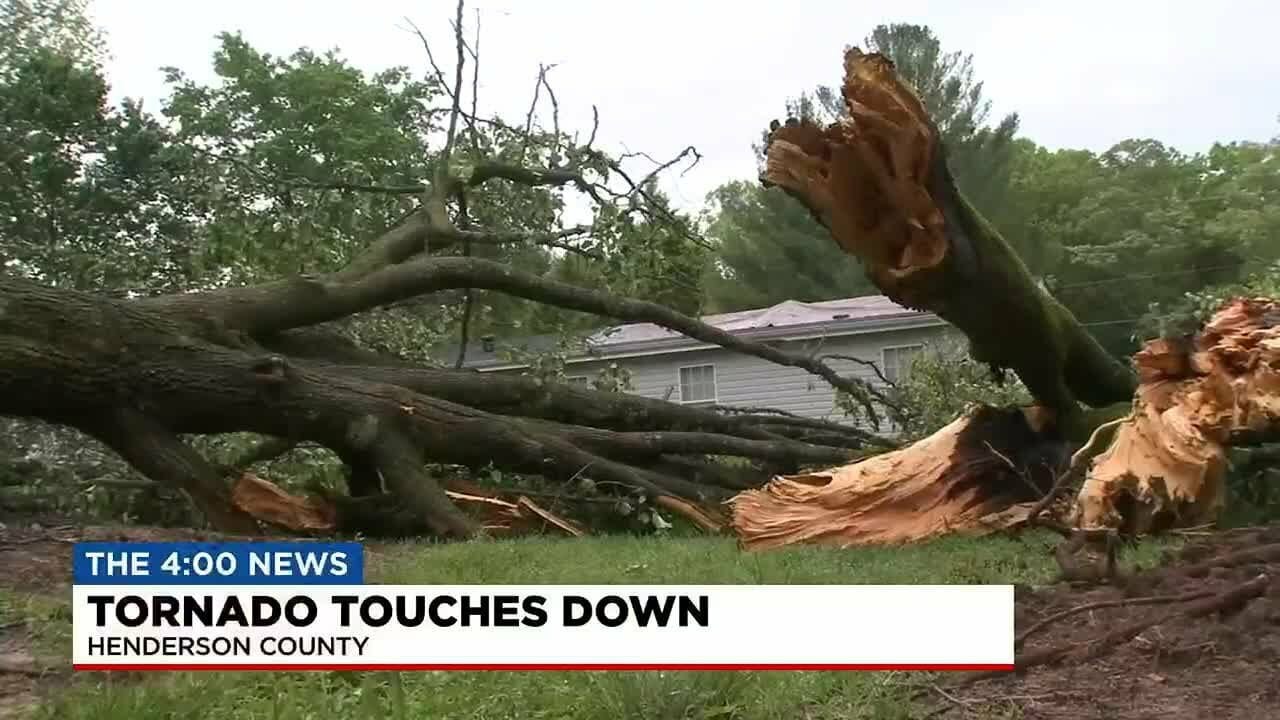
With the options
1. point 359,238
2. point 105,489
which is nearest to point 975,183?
point 359,238

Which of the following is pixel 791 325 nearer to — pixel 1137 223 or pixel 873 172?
pixel 1137 223

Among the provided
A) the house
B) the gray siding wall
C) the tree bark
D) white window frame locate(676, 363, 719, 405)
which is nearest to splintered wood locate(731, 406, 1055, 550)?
the tree bark

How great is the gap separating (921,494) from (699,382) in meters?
18.0

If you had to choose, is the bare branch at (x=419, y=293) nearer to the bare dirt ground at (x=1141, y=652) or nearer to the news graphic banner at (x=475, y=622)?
the bare dirt ground at (x=1141, y=652)

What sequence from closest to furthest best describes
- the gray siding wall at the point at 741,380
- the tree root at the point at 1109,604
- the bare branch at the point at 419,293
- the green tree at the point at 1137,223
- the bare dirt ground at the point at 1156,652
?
the bare dirt ground at the point at 1156,652
the tree root at the point at 1109,604
the bare branch at the point at 419,293
the gray siding wall at the point at 741,380
the green tree at the point at 1137,223

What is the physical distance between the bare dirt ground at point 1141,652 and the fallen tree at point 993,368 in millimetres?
1439

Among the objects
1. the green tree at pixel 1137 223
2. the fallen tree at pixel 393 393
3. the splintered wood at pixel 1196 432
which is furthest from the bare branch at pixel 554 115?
the green tree at pixel 1137 223

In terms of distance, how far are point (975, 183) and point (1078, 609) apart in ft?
99.3

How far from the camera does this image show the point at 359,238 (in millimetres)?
9617

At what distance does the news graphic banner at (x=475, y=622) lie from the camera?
2.58 meters

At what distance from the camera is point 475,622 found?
106 inches

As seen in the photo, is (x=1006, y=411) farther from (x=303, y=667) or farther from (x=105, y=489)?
(x=105, y=489)


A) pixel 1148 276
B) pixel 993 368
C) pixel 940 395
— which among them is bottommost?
pixel 940 395

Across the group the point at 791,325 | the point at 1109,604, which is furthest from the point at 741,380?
the point at 1109,604
